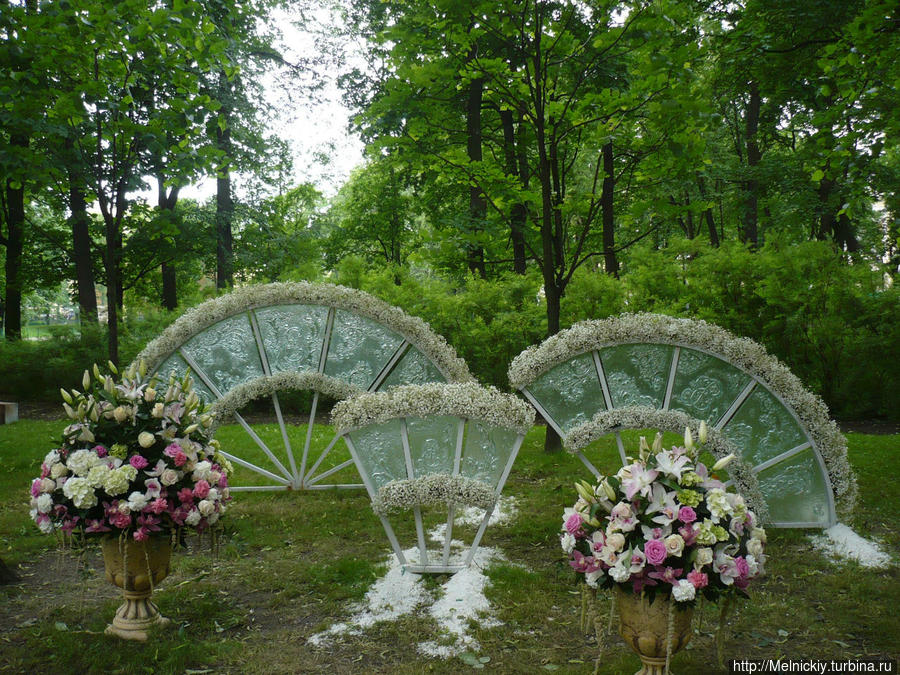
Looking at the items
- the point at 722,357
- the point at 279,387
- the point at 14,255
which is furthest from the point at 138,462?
the point at 14,255

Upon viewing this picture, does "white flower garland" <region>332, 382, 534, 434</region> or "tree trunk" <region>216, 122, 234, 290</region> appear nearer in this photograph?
"white flower garland" <region>332, 382, 534, 434</region>

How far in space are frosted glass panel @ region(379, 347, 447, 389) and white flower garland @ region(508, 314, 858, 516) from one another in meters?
1.53

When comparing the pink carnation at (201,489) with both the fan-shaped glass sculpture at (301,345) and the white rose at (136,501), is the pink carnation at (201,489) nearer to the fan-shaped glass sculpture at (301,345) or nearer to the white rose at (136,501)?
the white rose at (136,501)

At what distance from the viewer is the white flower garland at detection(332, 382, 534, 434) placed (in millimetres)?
4625

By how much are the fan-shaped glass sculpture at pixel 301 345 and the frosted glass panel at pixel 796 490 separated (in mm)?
3164

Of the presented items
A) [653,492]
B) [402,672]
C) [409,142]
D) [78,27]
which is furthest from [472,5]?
[402,672]

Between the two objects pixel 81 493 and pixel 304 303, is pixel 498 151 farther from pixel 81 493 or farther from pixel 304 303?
pixel 81 493

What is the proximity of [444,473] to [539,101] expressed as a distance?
5093 mm

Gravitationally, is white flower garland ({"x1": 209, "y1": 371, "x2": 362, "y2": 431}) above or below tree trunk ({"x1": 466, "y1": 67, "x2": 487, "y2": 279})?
below

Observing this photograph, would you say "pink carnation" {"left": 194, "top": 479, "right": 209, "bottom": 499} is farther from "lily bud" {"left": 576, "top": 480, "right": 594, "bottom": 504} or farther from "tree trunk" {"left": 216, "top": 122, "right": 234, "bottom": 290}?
"tree trunk" {"left": 216, "top": 122, "right": 234, "bottom": 290}

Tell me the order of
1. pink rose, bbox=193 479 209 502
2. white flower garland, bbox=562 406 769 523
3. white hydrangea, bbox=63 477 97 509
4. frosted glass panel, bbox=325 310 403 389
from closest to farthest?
white hydrangea, bbox=63 477 97 509 < pink rose, bbox=193 479 209 502 < white flower garland, bbox=562 406 769 523 < frosted glass panel, bbox=325 310 403 389

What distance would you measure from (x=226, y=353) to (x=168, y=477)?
3.15 m

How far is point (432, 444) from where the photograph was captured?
4.81 metres

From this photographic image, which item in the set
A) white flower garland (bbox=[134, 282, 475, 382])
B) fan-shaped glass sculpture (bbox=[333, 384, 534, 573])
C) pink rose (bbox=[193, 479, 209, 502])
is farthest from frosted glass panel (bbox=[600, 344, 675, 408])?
pink rose (bbox=[193, 479, 209, 502])
